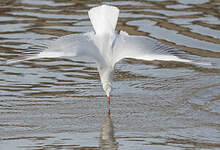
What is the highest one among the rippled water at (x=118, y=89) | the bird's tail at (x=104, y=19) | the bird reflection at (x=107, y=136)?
the bird's tail at (x=104, y=19)

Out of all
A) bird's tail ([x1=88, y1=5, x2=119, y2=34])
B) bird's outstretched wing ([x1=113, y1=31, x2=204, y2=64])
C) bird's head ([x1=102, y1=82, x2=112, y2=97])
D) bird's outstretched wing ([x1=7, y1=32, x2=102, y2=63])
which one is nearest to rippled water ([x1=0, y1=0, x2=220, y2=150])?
bird's head ([x1=102, y1=82, x2=112, y2=97])

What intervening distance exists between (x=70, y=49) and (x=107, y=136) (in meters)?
0.87

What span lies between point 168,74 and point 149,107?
1.19m

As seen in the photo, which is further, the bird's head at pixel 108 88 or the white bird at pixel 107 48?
the bird's head at pixel 108 88

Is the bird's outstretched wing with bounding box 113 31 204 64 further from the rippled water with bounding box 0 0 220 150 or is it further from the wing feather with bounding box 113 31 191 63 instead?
the rippled water with bounding box 0 0 220 150

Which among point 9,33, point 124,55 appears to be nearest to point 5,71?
point 9,33

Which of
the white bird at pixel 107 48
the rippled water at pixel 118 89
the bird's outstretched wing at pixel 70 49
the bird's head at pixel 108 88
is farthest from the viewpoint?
the bird's head at pixel 108 88

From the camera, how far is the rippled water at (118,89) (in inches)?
225

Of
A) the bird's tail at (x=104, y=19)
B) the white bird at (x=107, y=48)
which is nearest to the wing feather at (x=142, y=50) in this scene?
the white bird at (x=107, y=48)

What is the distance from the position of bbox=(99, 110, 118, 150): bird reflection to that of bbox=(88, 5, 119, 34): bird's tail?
826 millimetres

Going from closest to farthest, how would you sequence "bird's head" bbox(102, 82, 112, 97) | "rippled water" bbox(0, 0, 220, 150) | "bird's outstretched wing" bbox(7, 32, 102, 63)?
"rippled water" bbox(0, 0, 220, 150), "bird's outstretched wing" bbox(7, 32, 102, 63), "bird's head" bbox(102, 82, 112, 97)

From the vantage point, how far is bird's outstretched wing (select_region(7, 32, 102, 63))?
5844mm

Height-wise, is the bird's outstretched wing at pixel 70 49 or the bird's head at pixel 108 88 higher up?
the bird's outstretched wing at pixel 70 49

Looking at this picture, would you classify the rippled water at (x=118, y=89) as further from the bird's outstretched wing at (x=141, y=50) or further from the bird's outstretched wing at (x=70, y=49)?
the bird's outstretched wing at (x=141, y=50)
